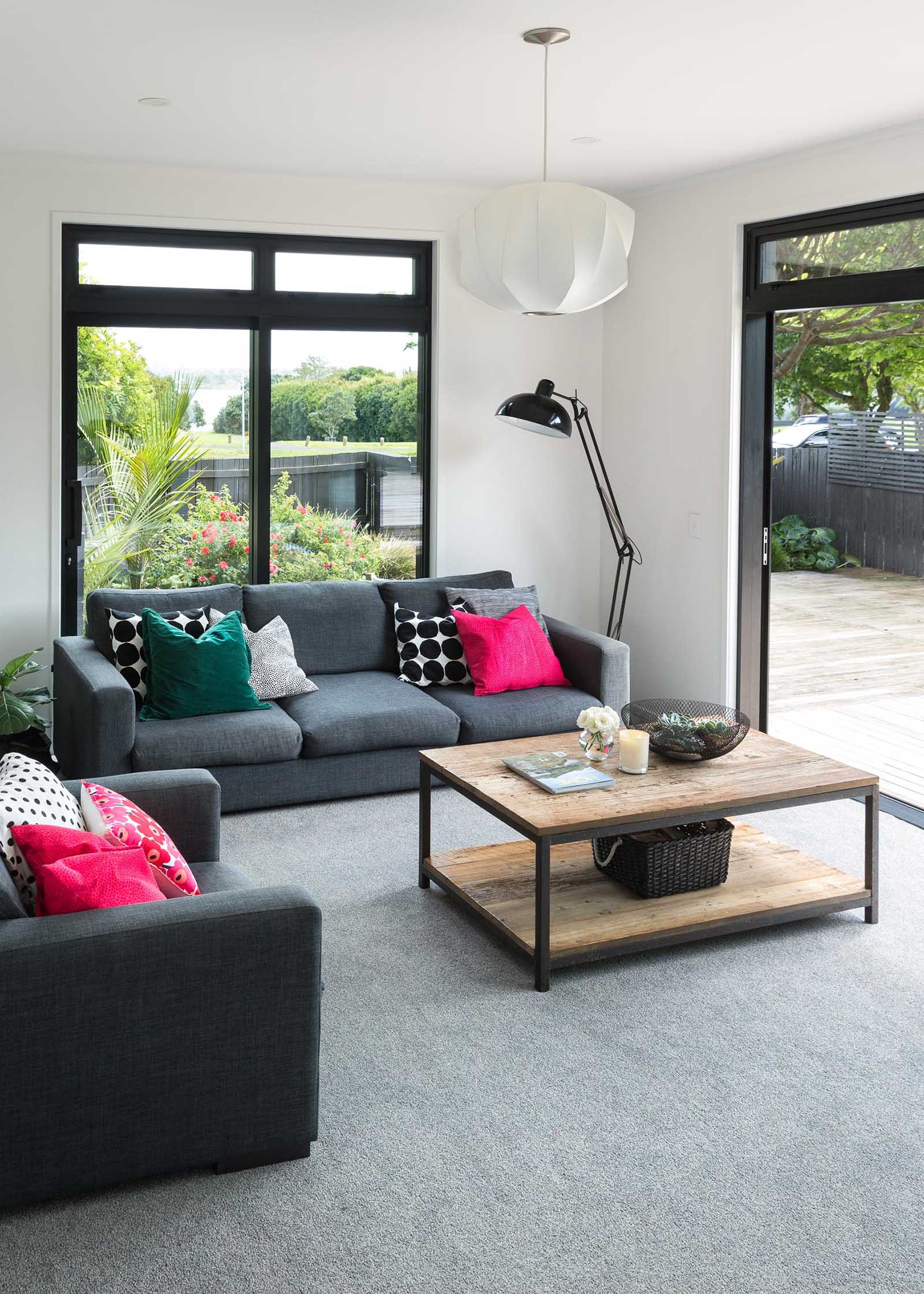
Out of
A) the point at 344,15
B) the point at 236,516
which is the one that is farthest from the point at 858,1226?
the point at 236,516

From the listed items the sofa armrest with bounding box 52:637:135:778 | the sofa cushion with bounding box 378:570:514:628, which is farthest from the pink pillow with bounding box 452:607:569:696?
the sofa armrest with bounding box 52:637:135:778

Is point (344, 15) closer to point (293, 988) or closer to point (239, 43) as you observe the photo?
point (239, 43)

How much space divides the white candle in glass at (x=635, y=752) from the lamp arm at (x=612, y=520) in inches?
76.6

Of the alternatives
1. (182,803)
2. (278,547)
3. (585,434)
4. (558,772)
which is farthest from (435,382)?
(182,803)

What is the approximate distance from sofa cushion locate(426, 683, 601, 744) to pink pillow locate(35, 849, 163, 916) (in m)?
2.46

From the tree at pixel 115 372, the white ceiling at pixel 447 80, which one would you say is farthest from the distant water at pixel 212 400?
the white ceiling at pixel 447 80

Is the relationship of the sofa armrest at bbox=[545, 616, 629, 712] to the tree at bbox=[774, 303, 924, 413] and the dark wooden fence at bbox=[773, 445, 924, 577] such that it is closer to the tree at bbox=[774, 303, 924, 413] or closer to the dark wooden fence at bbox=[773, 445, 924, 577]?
the dark wooden fence at bbox=[773, 445, 924, 577]

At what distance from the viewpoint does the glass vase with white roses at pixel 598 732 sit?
3.77m

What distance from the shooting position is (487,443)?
599 centimetres

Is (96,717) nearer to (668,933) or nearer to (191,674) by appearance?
(191,674)

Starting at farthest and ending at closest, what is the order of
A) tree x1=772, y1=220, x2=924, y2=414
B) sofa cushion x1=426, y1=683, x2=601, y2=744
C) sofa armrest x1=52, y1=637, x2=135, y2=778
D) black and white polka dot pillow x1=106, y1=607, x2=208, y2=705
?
1. sofa cushion x1=426, y1=683, x2=601, y2=744
2. black and white polka dot pillow x1=106, y1=607, x2=208, y2=705
3. tree x1=772, y1=220, x2=924, y2=414
4. sofa armrest x1=52, y1=637, x2=135, y2=778

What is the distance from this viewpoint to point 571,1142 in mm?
2516

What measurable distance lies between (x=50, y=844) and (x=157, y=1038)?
1.48ft

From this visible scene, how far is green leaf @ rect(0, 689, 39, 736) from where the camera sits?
461 centimetres
